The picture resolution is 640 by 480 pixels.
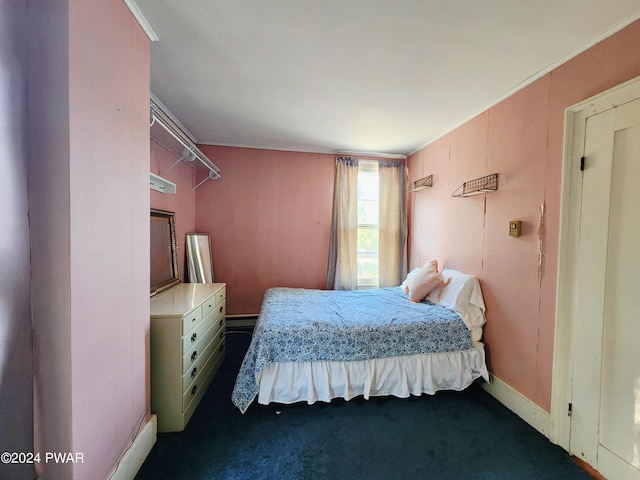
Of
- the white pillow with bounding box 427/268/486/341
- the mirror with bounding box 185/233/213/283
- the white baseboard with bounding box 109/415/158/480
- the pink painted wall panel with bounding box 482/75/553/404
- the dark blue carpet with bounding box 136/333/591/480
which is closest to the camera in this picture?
the white baseboard with bounding box 109/415/158/480

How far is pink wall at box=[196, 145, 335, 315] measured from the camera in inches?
138

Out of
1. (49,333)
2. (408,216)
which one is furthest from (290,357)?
(408,216)

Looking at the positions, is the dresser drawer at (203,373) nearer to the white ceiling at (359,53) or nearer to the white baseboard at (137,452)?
the white baseboard at (137,452)

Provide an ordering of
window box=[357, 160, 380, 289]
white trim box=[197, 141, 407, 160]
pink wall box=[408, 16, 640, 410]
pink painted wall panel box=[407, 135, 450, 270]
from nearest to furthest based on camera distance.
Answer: pink wall box=[408, 16, 640, 410]
pink painted wall panel box=[407, 135, 450, 270]
white trim box=[197, 141, 407, 160]
window box=[357, 160, 380, 289]

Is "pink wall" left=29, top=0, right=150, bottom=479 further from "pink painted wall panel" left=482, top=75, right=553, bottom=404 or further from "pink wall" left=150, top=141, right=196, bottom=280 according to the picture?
"pink painted wall panel" left=482, top=75, right=553, bottom=404

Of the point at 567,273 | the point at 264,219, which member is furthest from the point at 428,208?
the point at 264,219

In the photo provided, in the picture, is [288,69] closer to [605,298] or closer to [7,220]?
[7,220]

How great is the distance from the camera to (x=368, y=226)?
3.79 metres

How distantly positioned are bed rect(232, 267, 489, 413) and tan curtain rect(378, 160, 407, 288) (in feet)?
4.49

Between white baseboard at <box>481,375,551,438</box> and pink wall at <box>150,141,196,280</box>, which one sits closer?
white baseboard at <box>481,375,551,438</box>

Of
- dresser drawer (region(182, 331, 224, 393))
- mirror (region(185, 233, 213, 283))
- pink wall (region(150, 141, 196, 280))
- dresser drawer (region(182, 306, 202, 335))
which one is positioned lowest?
dresser drawer (region(182, 331, 224, 393))

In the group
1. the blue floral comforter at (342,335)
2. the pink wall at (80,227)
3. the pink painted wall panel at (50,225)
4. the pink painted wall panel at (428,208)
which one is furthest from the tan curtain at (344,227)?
the pink painted wall panel at (50,225)

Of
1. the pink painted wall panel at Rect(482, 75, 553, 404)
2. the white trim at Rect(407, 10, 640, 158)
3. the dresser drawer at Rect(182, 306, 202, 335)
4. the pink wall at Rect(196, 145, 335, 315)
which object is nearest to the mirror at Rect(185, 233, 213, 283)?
the pink wall at Rect(196, 145, 335, 315)

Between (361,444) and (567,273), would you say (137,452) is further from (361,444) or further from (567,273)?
(567,273)
